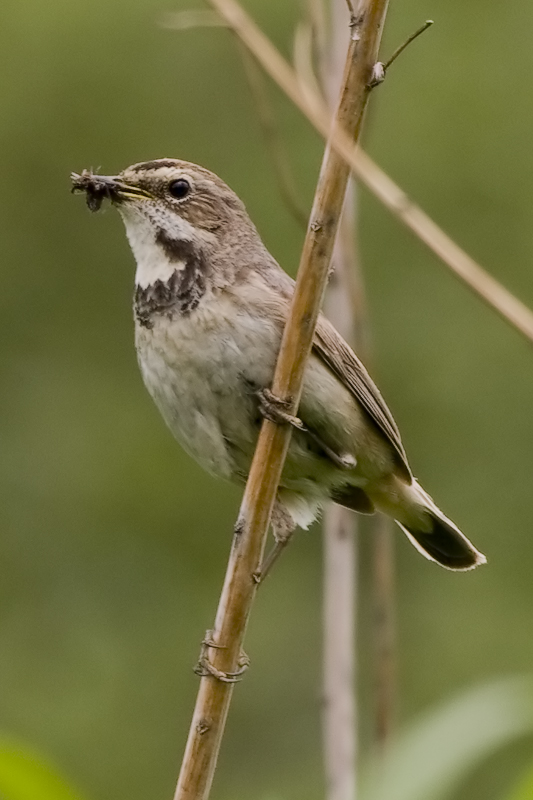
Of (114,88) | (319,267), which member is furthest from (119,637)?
(319,267)

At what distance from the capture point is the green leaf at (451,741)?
1780 mm

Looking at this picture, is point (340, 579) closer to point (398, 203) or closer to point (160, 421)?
point (398, 203)

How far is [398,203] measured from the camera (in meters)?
2.08

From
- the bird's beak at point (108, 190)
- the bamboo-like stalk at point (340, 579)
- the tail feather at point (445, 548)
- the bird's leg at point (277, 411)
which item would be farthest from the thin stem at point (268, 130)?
the tail feather at point (445, 548)

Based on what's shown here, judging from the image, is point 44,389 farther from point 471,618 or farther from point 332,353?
point 332,353

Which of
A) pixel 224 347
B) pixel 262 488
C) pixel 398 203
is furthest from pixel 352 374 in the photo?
pixel 398 203

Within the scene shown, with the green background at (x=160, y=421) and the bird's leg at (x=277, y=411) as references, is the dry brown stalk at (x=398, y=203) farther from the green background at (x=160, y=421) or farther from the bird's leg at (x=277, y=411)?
the green background at (x=160, y=421)

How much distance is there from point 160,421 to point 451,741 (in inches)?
321

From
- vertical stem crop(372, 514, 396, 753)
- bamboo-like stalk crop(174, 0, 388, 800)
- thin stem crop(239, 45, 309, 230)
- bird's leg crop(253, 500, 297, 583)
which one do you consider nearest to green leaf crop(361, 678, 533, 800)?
bamboo-like stalk crop(174, 0, 388, 800)

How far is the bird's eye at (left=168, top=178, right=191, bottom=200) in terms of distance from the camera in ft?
13.2

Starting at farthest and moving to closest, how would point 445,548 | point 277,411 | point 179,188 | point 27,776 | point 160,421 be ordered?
point 160,421, point 445,548, point 179,188, point 277,411, point 27,776

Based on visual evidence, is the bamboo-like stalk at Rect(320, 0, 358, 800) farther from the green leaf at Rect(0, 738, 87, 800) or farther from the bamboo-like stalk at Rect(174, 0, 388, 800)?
the green leaf at Rect(0, 738, 87, 800)

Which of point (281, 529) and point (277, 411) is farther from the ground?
point (281, 529)

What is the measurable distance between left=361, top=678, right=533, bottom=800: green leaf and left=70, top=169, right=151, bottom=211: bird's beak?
2.20 metres
